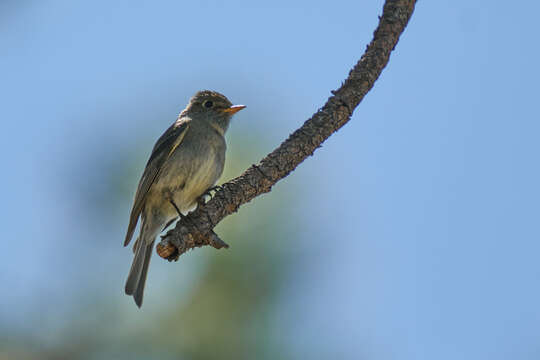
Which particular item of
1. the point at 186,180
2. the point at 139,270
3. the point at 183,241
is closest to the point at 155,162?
the point at 186,180

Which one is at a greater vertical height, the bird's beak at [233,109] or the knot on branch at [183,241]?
the bird's beak at [233,109]

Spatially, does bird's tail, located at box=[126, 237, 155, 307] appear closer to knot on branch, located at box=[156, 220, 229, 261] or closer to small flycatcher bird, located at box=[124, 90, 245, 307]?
small flycatcher bird, located at box=[124, 90, 245, 307]

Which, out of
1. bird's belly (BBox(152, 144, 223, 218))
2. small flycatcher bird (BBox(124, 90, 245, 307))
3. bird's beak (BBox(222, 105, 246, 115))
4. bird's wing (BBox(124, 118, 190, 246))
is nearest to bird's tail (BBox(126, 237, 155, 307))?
small flycatcher bird (BBox(124, 90, 245, 307))

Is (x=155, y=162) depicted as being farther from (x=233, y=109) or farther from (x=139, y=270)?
(x=139, y=270)

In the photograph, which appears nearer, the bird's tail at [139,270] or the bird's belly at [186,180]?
the bird's tail at [139,270]

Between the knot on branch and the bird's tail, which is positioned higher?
the bird's tail

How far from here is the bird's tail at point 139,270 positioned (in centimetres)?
488

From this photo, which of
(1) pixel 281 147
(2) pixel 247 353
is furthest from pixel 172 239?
(2) pixel 247 353

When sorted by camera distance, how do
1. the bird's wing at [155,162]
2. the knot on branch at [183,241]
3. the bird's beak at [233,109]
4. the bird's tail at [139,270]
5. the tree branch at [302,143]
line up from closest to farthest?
the knot on branch at [183,241] < the tree branch at [302,143] < the bird's tail at [139,270] < the bird's wing at [155,162] < the bird's beak at [233,109]

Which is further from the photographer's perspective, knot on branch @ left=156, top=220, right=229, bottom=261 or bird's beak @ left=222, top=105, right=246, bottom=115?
bird's beak @ left=222, top=105, right=246, bottom=115

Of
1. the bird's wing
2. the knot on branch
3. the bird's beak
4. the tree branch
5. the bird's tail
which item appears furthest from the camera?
the bird's beak

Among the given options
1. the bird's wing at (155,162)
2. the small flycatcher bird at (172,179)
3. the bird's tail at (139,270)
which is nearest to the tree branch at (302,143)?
the bird's tail at (139,270)

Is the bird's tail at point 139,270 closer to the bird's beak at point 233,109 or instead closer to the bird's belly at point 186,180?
the bird's belly at point 186,180

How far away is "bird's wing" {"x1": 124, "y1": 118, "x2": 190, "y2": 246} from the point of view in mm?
5422
